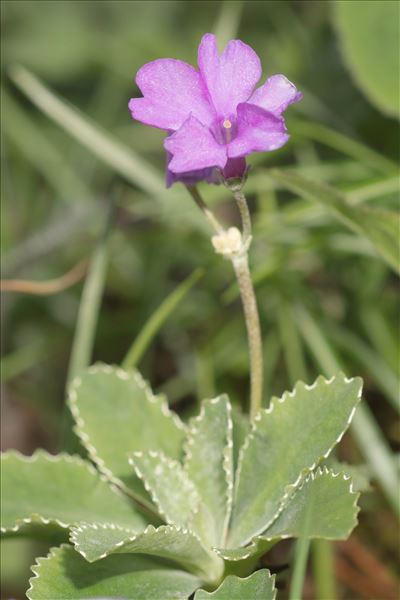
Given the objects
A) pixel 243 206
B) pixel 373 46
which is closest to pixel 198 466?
pixel 243 206

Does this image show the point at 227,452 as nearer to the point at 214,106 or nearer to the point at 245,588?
the point at 245,588

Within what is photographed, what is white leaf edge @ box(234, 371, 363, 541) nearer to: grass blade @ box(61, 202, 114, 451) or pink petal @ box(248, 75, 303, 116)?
pink petal @ box(248, 75, 303, 116)

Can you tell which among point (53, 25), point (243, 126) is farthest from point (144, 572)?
point (53, 25)

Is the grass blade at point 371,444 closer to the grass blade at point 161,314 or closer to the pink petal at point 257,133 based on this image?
the grass blade at point 161,314

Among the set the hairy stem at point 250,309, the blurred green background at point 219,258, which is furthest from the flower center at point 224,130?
the blurred green background at point 219,258

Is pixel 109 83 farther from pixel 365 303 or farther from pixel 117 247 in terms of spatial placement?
pixel 365 303

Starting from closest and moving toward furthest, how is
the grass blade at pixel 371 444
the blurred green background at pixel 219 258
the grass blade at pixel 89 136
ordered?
the grass blade at pixel 371 444
the blurred green background at pixel 219 258
the grass blade at pixel 89 136

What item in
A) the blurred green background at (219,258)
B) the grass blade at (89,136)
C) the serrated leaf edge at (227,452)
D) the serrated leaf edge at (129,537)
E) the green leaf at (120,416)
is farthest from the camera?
the grass blade at (89,136)

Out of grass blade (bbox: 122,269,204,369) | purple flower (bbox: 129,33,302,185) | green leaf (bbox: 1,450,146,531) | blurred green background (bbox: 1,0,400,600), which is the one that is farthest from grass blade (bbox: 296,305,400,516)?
purple flower (bbox: 129,33,302,185)
